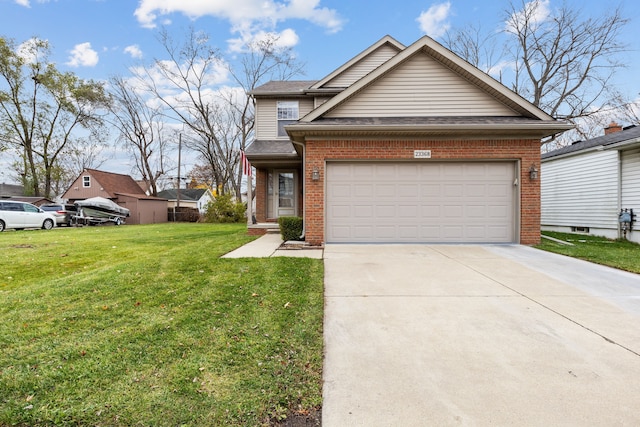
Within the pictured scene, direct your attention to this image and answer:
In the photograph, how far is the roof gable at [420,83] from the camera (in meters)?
8.35

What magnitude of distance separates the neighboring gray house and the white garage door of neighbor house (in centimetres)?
510

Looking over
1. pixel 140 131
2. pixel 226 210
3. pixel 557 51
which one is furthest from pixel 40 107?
pixel 557 51

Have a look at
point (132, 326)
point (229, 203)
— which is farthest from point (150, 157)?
point (132, 326)

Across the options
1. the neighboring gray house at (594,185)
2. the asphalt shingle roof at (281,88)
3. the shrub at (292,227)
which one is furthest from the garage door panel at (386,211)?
the neighboring gray house at (594,185)

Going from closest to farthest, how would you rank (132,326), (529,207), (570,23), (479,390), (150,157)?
(479,390)
(132,326)
(529,207)
(570,23)
(150,157)

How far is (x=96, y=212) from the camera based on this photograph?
2180 cm

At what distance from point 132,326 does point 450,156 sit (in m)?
7.82

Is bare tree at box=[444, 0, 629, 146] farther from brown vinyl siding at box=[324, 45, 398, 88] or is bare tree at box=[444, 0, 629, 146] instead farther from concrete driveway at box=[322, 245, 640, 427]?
concrete driveway at box=[322, 245, 640, 427]

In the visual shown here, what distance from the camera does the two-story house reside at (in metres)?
8.00

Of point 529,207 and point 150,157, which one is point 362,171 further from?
point 150,157

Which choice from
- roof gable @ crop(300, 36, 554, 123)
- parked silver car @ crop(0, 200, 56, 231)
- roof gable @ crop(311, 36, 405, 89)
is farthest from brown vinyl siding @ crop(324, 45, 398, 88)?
parked silver car @ crop(0, 200, 56, 231)

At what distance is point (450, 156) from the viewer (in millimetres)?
8070

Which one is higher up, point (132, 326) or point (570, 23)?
point (570, 23)

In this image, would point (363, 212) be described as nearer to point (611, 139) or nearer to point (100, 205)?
point (611, 139)
